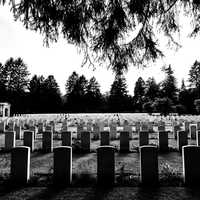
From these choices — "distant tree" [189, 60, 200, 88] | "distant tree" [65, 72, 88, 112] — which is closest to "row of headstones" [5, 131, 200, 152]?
"distant tree" [65, 72, 88, 112]

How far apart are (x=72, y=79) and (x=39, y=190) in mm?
79446

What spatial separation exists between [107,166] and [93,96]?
233 ft

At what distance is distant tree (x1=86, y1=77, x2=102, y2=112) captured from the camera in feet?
240

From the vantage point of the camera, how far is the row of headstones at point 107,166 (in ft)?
16.1

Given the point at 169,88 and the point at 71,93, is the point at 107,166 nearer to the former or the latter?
the point at 169,88

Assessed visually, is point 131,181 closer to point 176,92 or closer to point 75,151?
point 75,151

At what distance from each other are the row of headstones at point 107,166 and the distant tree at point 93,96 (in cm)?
6621

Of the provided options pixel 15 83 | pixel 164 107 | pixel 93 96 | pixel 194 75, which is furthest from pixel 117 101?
pixel 164 107

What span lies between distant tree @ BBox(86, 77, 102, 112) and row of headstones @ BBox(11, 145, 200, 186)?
217 feet

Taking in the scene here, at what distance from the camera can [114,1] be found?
4.53 m

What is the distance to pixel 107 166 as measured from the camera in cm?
510

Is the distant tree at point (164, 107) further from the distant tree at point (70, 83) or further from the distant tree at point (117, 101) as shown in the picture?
the distant tree at point (70, 83)

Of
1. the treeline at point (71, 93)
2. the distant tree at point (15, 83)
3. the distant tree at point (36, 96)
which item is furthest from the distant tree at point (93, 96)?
the distant tree at point (15, 83)

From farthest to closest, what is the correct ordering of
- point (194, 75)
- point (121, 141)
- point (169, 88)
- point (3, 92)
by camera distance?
1. point (194, 75)
2. point (3, 92)
3. point (169, 88)
4. point (121, 141)
